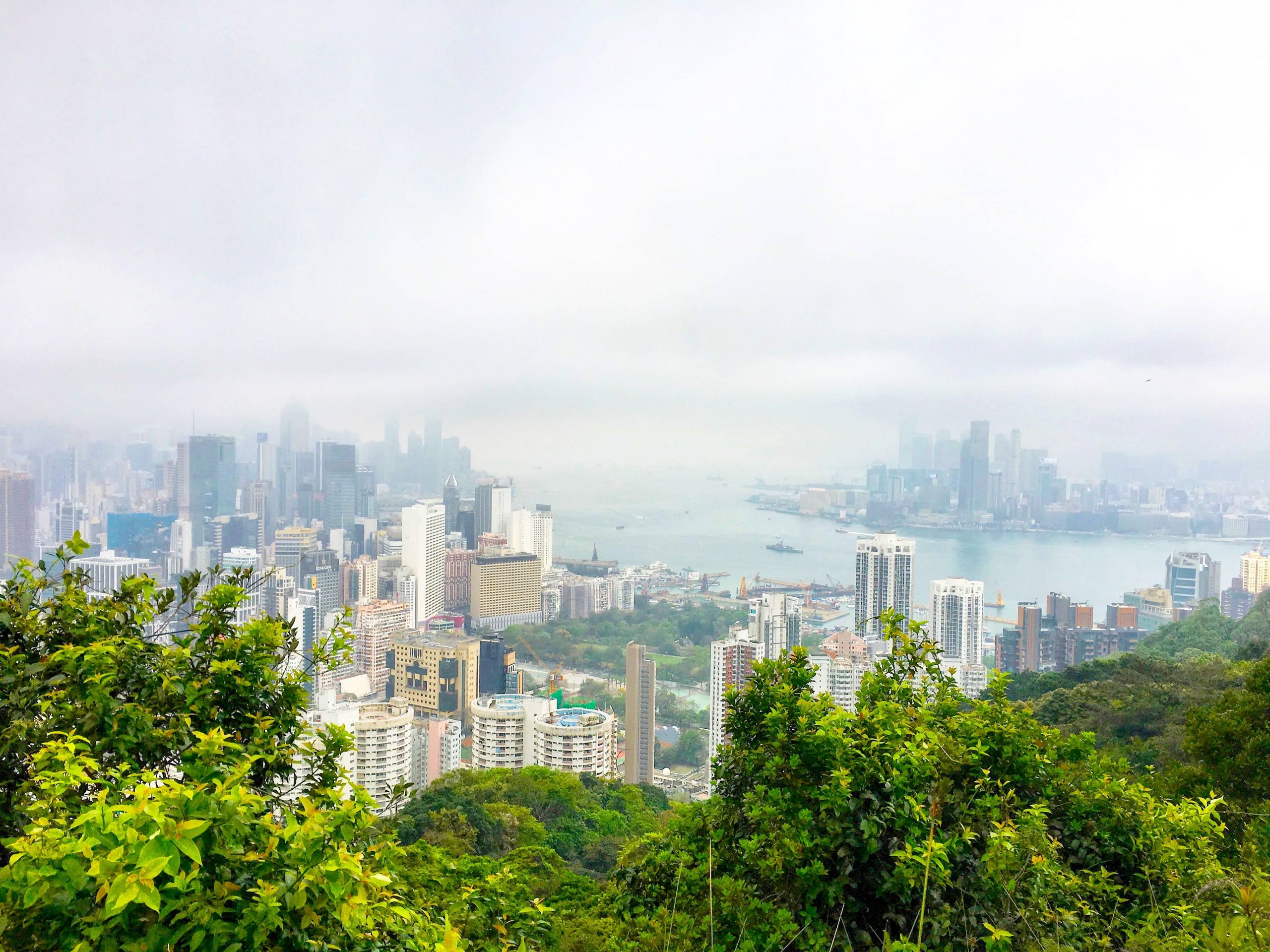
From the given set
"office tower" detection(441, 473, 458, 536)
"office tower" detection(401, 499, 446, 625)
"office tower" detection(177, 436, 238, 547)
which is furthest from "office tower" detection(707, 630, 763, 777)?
"office tower" detection(177, 436, 238, 547)

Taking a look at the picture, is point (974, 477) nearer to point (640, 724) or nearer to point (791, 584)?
point (791, 584)

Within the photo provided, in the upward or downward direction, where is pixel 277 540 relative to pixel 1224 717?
downward

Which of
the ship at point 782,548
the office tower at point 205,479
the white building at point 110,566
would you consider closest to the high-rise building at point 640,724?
the white building at point 110,566

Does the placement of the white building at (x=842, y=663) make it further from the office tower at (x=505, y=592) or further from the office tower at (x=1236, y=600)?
the office tower at (x=505, y=592)

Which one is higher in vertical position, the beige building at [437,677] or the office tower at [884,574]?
the office tower at [884,574]

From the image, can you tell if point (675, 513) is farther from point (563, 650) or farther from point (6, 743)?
point (6, 743)

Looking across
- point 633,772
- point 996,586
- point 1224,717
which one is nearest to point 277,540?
point 633,772
